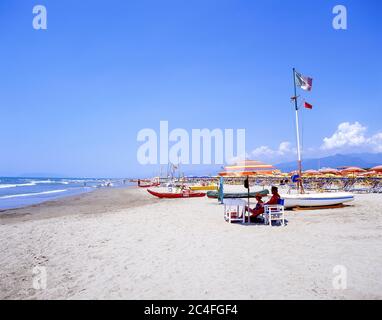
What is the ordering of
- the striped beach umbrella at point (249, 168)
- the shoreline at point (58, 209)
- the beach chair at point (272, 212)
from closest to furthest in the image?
the beach chair at point (272, 212)
the striped beach umbrella at point (249, 168)
the shoreline at point (58, 209)

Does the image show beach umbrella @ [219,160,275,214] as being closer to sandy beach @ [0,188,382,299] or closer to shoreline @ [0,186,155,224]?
sandy beach @ [0,188,382,299]

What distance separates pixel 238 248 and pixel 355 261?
2571 millimetres

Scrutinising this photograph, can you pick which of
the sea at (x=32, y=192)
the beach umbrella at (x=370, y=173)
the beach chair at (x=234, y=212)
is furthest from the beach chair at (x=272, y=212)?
the beach umbrella at (x=370, y=173)

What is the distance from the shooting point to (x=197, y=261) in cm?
604

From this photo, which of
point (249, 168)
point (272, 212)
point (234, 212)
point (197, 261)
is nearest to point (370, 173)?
point (272, 212)

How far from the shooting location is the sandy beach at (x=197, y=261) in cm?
457

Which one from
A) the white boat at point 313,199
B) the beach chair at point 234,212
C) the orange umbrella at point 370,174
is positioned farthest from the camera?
the orange umbrella at point 370,174

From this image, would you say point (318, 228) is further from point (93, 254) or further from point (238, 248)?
point (93, 254)

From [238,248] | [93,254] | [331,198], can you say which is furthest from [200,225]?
[331,198]

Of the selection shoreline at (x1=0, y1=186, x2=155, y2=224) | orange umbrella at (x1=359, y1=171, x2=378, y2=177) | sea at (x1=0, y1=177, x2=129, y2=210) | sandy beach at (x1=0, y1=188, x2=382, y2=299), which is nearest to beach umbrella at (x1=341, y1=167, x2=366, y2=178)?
orange umbrella at (x1=359, y1=171, x2=378, y2=177)

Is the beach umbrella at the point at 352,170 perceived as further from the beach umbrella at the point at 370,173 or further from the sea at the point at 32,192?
the sea at the point at 32,192

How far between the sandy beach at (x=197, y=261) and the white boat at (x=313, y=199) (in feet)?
11.5

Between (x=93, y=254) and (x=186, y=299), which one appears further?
(x=93, y=254)
